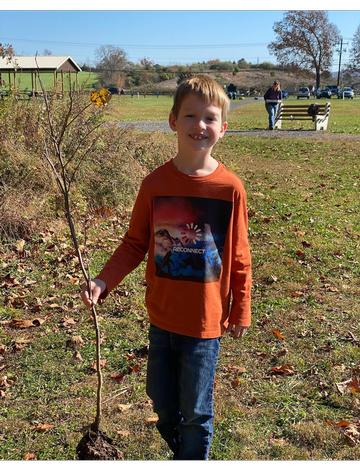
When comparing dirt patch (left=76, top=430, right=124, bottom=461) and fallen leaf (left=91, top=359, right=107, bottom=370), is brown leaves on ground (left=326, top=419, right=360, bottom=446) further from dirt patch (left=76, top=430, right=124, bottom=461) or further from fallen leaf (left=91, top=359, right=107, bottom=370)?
fallen leaf (left=91, top=359, right=107, bottom=370)

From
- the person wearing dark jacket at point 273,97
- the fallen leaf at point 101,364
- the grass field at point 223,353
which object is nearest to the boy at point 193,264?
the grass field at point 223,353

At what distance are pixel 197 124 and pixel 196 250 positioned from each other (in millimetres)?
541

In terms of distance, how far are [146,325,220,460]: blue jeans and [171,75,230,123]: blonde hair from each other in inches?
40.3

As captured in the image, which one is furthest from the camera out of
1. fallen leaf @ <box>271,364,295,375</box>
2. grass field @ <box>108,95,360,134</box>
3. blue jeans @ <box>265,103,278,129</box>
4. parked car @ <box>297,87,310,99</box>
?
parked car @ <box>297,87,310,99</box>

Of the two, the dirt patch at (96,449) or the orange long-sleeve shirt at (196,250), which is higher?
the orange long-sleeve shirt at (196,250)

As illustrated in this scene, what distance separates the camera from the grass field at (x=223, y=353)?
2.82 metres

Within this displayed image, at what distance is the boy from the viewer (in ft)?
6.77

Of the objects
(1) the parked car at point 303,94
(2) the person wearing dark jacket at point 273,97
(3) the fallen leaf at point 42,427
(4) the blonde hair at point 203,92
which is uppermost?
(1) the parked car at point 303,94

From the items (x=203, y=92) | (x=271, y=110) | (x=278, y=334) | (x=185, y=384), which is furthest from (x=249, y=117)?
(x=185, y=384)

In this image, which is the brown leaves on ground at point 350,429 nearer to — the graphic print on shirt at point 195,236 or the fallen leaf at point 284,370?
the fallen leaf at point 284,370

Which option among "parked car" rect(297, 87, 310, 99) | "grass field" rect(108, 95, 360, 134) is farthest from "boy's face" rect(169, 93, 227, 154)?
"parked car" rect(297, 87, 310, 99)

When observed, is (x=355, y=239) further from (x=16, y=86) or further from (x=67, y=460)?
(x=16, y=86)

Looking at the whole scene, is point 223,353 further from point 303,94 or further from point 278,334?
point 303,94
